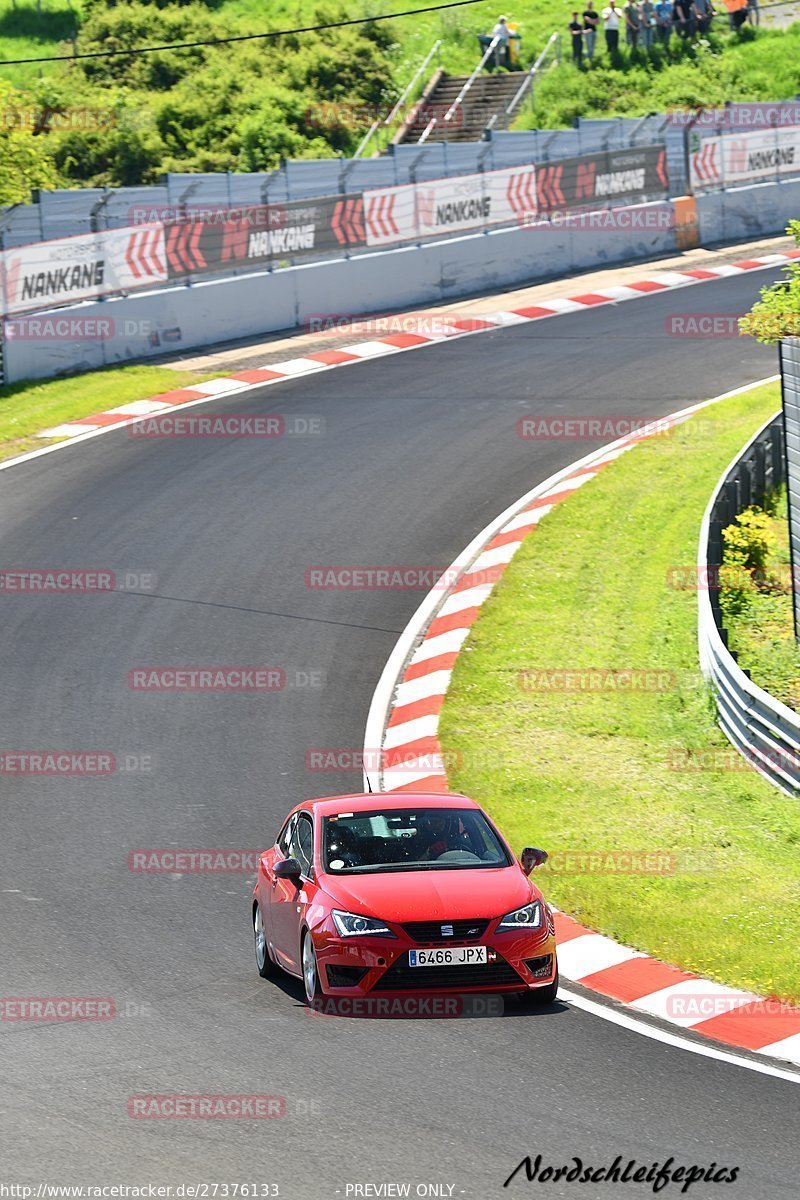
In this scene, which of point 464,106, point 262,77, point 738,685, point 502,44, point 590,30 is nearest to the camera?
point 738,685

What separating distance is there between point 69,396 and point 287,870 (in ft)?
56.8

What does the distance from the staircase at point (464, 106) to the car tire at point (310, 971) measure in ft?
156

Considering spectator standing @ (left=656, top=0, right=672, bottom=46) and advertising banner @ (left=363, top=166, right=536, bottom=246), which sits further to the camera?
spectator standing @ (left=656, top=0, right=672, bottom=46)

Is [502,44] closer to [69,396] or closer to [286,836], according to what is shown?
[69,396]

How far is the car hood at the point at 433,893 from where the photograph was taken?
10031 mm

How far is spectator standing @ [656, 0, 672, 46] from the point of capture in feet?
186

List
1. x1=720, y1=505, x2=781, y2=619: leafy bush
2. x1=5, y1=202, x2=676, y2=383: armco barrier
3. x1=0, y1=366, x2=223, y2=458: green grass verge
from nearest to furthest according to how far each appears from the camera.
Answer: x1=720, y1=505, x2=781, y2=619: leafy bush < x1=0, y1=366, x2=223, y2=458: green grass verge < x1=5, y1=202, x2=676, y2=383: armco barrier

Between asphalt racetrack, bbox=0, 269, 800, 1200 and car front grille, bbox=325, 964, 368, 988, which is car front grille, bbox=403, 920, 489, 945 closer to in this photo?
car front grille, bbox=325, 964, 368, 988

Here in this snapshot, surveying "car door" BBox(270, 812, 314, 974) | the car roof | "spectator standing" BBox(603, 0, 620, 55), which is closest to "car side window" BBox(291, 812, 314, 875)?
A: "car door" BBox(270, 812, 314, 974)

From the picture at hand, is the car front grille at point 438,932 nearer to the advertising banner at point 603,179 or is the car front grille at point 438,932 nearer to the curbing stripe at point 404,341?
the curbing stripe at point 404,341

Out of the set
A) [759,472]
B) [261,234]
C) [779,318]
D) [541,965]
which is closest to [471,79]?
[261,234]

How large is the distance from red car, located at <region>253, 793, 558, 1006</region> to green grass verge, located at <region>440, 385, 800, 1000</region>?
1645 millimetres

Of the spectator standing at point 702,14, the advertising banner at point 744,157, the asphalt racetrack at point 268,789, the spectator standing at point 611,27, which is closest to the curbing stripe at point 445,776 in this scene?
the asphalt racetrack at point 268,789

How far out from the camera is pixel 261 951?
11141 mm
